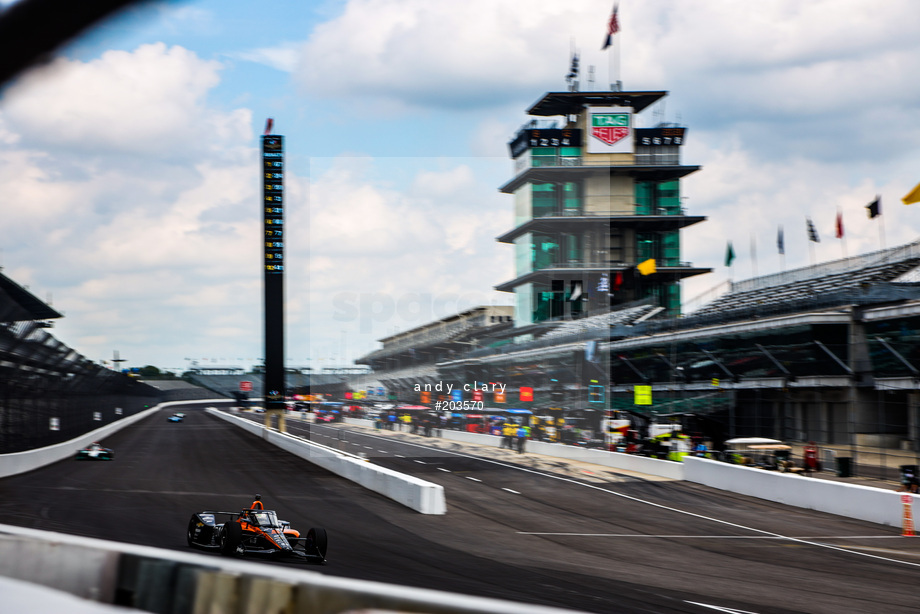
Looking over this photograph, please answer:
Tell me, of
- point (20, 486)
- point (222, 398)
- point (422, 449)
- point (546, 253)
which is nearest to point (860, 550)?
point (20, 486)

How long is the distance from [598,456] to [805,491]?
13593 mm

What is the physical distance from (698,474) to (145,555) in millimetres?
→ 24996

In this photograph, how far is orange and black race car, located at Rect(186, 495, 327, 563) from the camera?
12984 millimetres

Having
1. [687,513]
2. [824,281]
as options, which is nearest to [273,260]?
[824,281]

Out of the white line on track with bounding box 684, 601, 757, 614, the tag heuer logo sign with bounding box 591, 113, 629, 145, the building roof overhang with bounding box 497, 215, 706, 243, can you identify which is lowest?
the white line on track with bounding box 684, 601, 757, 614

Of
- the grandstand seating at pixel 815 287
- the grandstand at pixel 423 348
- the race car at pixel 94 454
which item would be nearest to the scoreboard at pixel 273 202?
the grandstand at pixel 423 348

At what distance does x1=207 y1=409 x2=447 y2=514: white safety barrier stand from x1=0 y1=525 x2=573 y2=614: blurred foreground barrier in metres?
14.3

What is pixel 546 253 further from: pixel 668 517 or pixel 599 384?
pixel 668 517

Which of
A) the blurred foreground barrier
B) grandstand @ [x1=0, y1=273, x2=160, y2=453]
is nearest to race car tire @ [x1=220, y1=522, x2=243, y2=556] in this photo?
the blurred foreground barrier

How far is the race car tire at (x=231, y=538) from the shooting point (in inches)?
520

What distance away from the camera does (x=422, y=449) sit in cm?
4438

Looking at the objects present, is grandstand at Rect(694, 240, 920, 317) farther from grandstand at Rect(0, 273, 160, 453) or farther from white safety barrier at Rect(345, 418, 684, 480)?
grandstand at Rect(0, 273, 160, 453)

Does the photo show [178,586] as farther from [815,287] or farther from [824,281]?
[824,281]

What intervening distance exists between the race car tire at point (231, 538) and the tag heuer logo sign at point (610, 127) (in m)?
77.1
